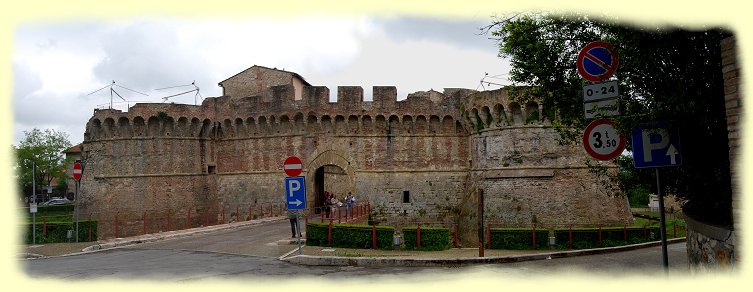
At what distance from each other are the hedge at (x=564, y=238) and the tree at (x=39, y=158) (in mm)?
50282

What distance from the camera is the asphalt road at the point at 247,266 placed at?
11.3 m

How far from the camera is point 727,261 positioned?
21.5 ft

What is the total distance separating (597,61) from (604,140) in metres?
1.18

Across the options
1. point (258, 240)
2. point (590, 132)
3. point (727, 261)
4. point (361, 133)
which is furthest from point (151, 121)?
point (727, 261)

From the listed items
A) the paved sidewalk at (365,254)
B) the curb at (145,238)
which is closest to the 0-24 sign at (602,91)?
the paved sidewalk at (365,254)

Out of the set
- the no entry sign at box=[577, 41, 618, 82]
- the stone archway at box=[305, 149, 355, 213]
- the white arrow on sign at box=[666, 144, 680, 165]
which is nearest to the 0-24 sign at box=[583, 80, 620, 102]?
the no entry sign at box=[577, 41, 618, 82]

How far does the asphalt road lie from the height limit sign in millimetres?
3012

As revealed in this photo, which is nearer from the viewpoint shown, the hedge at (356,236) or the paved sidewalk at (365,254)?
the paved sidewalk at (365,254)

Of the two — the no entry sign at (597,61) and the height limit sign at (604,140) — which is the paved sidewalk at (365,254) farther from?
the no entry sign at (597,61)

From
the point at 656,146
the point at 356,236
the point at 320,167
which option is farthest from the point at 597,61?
the point at 320,167

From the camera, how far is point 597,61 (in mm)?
8070

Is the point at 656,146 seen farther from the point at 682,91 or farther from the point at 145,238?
the point at 145,238

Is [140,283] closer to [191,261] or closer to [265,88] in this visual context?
[191,261]

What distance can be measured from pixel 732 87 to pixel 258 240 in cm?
1482
